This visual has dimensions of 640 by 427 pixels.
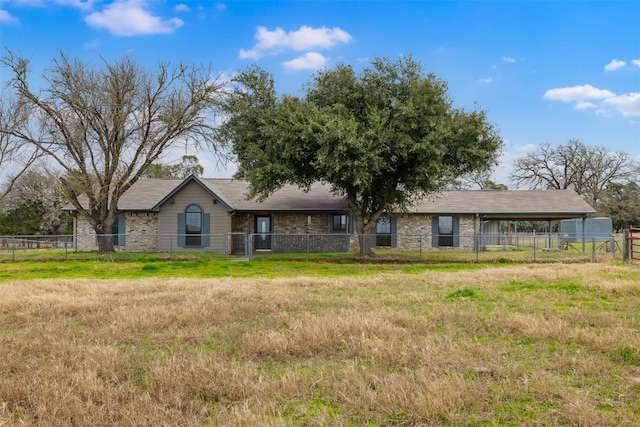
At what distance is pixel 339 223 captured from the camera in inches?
1024

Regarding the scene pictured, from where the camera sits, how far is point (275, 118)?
19438mm

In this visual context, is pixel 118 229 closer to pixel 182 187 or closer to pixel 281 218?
pixel 182 187

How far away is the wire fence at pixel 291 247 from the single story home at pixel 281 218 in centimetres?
6

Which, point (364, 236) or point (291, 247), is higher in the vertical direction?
point (364, 236)

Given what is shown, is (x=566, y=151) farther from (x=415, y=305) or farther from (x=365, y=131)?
(x=415, y=305)

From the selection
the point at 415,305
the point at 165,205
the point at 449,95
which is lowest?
the point at 415,305

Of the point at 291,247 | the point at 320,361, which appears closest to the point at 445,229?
the point at 291,247

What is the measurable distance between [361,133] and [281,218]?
9372 millimetres

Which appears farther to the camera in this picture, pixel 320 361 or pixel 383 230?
pixel 383 230

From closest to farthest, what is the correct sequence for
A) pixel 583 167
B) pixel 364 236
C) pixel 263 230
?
pixel 364 236 < pixel 263 230 < pixel 583 167

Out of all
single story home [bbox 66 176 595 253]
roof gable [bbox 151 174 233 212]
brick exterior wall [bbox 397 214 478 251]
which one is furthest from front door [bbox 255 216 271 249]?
brick exterior wall [bbox 397 214 478 251]

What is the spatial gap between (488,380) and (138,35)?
16140 mm

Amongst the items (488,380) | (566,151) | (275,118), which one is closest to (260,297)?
(488,380)

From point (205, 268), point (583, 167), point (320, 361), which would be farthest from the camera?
point (583, 167)
